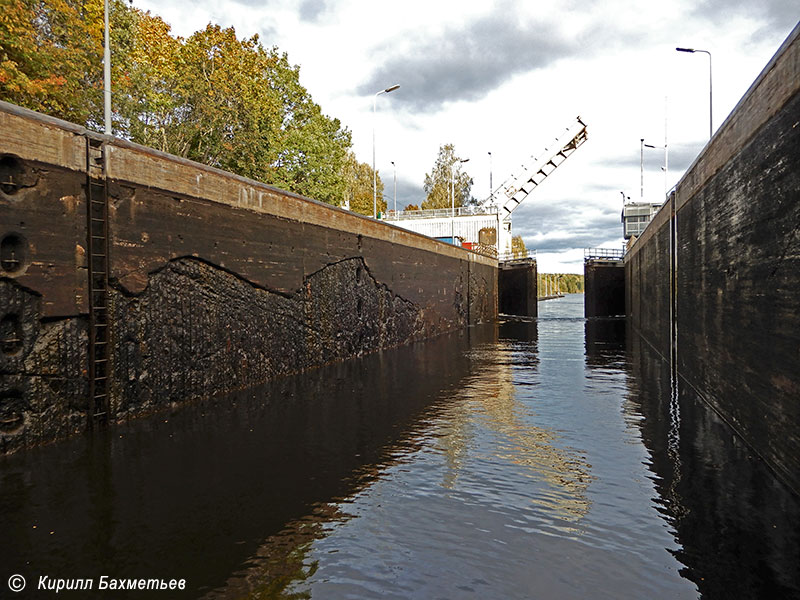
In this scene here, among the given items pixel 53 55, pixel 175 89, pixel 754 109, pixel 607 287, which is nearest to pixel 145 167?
pixel 754 109

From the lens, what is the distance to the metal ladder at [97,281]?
7.16 m

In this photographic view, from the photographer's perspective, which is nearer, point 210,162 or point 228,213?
point 228,213

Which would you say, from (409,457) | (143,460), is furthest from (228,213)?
(409,457)

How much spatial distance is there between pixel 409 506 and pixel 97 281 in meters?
5.40

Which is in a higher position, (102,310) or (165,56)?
(165,56)

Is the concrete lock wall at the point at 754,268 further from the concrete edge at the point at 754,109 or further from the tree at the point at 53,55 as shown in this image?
the tree at the point at 53,55

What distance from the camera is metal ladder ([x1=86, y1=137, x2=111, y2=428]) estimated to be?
7164 mm

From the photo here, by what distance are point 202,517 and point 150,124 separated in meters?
25.3

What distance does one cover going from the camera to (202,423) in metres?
7.84

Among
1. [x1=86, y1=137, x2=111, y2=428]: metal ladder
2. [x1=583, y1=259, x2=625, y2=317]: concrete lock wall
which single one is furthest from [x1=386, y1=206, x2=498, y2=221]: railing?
[x1=86, y1=137, x2=111, y2=428]: metal ladder

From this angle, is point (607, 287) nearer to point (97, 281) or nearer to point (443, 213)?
point (443, 213)

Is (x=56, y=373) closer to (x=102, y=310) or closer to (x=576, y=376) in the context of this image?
(x=102, y=310)

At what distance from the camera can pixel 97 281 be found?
732 centimetres

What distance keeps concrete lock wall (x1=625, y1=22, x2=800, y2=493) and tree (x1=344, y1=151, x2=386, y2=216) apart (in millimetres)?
47069
